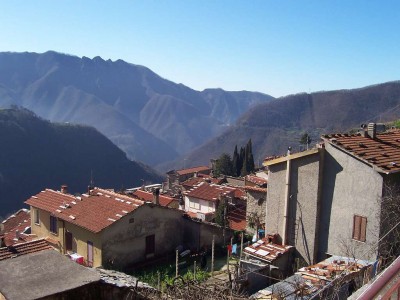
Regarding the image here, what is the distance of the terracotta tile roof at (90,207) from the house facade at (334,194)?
7.53 metres

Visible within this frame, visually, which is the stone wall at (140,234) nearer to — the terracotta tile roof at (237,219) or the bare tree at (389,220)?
the terracotta tile roof at (237,219)

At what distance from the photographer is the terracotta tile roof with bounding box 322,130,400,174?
1445 cm

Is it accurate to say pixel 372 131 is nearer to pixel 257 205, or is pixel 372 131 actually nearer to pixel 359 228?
pixel 359 228

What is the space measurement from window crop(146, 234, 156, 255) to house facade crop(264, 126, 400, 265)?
6.53 meters

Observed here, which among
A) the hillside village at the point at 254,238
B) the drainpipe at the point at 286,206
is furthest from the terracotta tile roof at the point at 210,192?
the drainpipe at the point at 286,206

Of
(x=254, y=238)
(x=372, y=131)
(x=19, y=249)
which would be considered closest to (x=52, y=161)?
(x=254, y=238)

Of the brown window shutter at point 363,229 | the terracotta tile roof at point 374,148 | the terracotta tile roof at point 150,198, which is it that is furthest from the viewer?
the terracotta tile roof at point 150,198

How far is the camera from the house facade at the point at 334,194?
572 inches

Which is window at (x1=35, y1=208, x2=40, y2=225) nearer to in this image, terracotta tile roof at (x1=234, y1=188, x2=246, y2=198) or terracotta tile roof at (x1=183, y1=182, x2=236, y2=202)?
terracotta tile roof at (x1=183, y1=182, x2=236, y2=202)

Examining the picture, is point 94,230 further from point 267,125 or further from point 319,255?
point 267,125

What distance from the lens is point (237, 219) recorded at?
2742cm

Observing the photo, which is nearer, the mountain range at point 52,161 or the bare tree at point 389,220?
the bare tree at point 389,220

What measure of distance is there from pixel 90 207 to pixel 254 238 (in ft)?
28.5

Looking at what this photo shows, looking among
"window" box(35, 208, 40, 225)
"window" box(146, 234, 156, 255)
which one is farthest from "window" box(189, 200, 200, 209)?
"window" box(35, 208, 40, 225)
